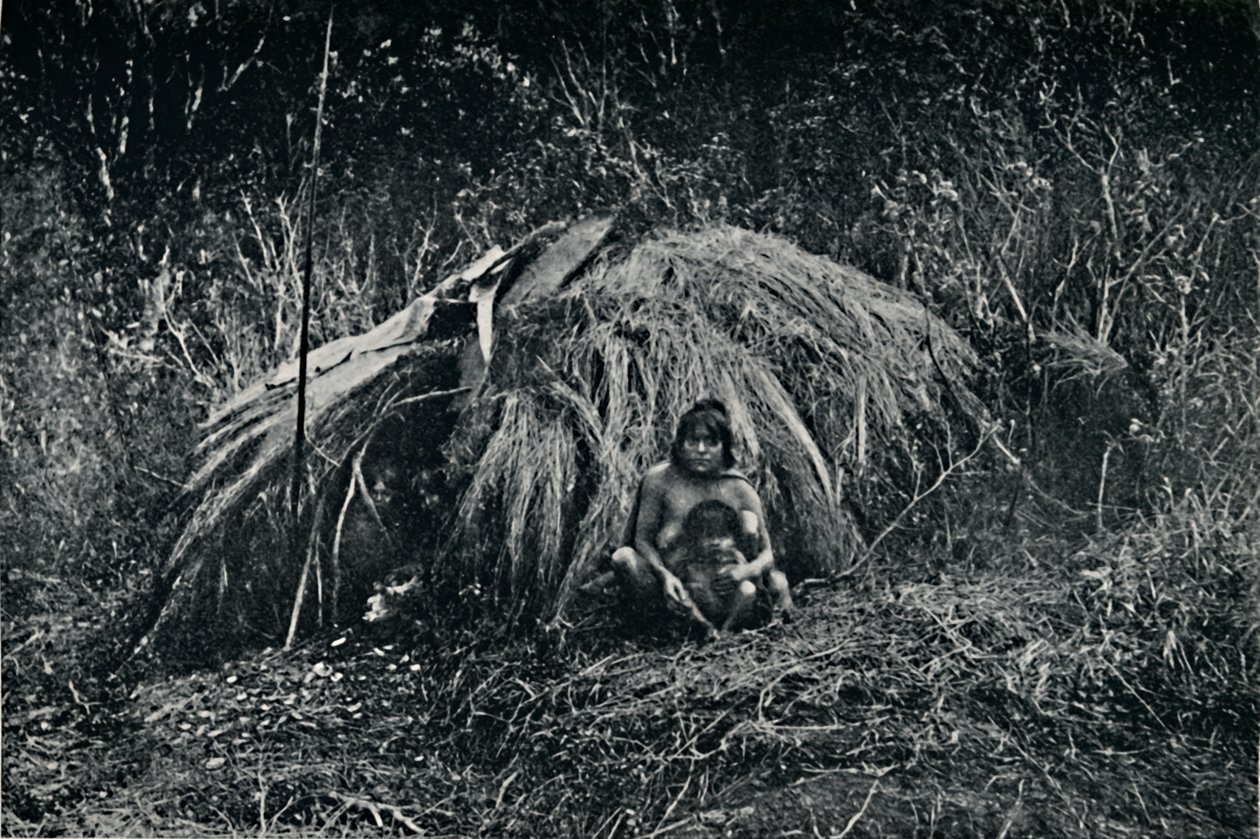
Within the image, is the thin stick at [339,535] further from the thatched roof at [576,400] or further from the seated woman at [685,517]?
the seated woman at [685,517]

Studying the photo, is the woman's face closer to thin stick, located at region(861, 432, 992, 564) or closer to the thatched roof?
the thatched roof

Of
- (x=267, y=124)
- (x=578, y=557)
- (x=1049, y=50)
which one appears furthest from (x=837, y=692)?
(x=267, y=124)

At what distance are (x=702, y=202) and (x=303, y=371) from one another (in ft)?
4.17

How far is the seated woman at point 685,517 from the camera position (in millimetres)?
3668

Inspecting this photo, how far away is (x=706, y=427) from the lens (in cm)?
372

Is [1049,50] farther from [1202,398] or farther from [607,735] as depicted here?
[607,735]

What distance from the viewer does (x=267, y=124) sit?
393 centimetres

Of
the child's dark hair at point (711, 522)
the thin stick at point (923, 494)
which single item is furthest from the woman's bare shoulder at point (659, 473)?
the thin stick at point (923, 494)

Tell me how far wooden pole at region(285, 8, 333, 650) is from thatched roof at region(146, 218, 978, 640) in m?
0.03

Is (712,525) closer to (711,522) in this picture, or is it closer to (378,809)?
(711,522)

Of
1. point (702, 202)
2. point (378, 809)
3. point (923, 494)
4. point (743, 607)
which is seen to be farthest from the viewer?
point (702, 202)

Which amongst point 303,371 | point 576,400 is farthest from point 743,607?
point 303,371

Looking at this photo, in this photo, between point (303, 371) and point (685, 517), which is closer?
point (685, 517)

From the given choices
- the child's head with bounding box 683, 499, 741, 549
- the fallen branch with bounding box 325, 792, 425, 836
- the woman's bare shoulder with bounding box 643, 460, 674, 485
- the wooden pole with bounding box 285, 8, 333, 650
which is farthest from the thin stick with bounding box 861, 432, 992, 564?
the wooden pole with bounding box 285, 8, 333, 650
